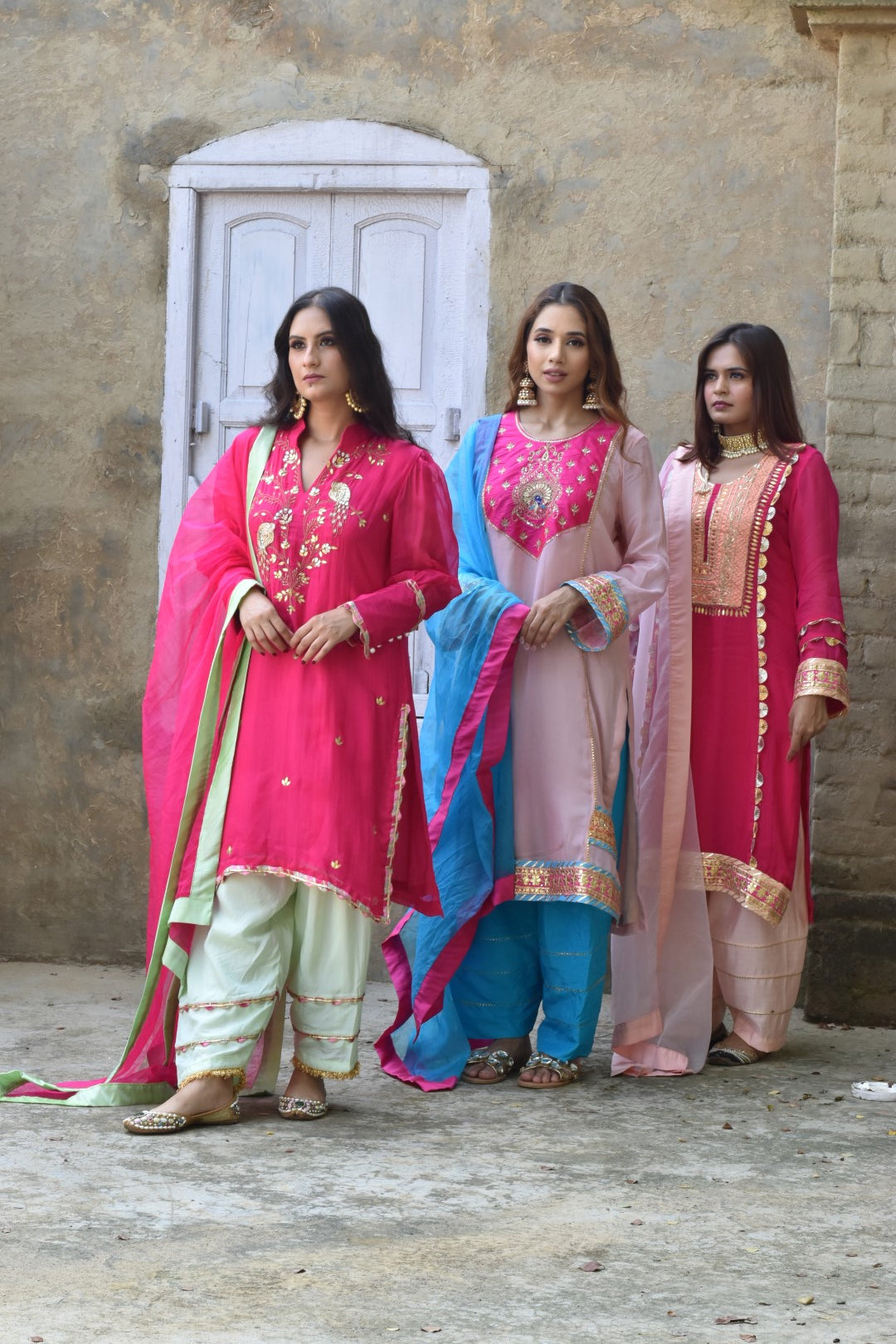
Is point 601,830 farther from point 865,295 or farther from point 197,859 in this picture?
point 865,295

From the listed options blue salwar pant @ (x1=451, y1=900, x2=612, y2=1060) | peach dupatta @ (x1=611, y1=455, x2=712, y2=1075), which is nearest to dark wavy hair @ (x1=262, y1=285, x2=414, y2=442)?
peach dupatta @ (x1=611, y1=455, x2=712, y2=1075)

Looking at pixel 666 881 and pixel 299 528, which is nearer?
pixel 299 528

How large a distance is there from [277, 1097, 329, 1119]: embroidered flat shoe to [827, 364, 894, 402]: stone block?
250cm

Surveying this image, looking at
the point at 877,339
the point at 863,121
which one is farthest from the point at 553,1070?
the point at 863,121

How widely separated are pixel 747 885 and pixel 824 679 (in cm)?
57

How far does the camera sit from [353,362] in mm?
3699

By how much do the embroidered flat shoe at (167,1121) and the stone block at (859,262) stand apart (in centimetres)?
290

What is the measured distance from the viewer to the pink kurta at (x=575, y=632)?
397 centimetres

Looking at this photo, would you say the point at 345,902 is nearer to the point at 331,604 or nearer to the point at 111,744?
the point at 331,604

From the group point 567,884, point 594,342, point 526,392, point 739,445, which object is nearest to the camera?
point 567,884

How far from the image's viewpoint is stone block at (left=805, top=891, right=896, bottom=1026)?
4.74 meters

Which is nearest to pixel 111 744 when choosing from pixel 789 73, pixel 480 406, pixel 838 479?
pixel 480 406

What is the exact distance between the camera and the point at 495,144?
5184 mm

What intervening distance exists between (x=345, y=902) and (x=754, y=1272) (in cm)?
124
